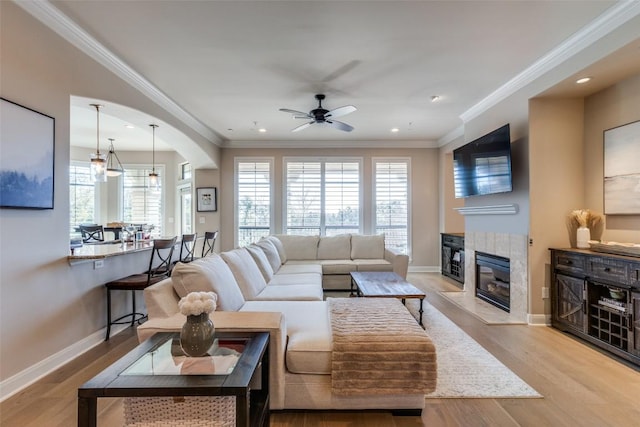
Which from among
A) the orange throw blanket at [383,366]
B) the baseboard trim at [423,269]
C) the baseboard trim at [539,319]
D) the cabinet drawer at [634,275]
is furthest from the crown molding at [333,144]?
the orange throw blanket at [383,366]

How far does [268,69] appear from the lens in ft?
11.1

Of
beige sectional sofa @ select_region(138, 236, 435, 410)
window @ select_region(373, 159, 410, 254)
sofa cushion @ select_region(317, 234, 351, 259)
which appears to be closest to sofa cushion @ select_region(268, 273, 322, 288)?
beige sectional sofa @ select_region(138, 236, 435, 410)

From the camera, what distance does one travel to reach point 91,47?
284cm

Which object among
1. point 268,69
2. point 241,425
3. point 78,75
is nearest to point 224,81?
point 268,69

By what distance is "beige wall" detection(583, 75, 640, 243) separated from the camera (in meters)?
2.98

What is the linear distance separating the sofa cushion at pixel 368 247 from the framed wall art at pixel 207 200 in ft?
10.4

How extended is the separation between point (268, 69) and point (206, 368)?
3065 mm

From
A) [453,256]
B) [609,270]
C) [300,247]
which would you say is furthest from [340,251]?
[609,270]

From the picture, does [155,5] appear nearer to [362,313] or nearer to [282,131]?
[362,313]

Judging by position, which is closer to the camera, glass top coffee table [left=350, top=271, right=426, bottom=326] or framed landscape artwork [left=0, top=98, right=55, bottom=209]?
framed landscape artwork [left=0, top=98, right=55, bottom=209]

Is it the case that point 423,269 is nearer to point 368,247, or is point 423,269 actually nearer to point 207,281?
point 368,247

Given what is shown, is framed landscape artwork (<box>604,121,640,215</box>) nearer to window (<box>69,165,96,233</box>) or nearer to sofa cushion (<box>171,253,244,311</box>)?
sofa cushion (<box>171,253,244,311</box>)

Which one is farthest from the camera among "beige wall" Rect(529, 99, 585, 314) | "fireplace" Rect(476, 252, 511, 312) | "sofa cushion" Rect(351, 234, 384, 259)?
"sofa cushion" Rect(351, 234, 384, 259)

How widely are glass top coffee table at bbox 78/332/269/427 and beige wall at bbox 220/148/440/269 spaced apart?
5.11m
